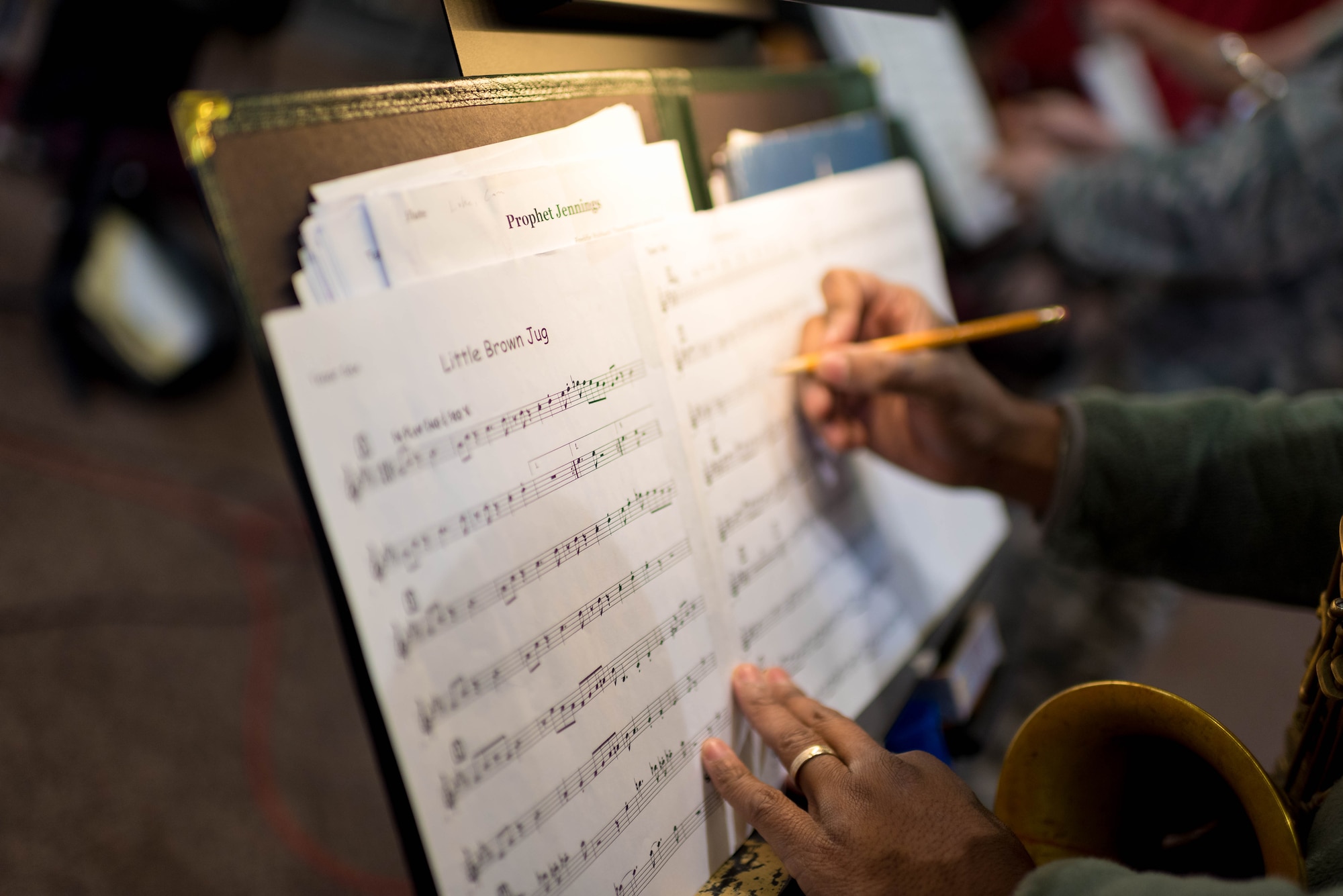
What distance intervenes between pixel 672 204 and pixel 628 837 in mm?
552

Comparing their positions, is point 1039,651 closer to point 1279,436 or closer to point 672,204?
point 1279,436

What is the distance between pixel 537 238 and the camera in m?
0.59

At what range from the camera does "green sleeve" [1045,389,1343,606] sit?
2.66ft

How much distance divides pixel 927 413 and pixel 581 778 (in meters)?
0.58

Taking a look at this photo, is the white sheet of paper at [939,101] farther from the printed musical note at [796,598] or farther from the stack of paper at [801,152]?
the printed musical note at [796,598]

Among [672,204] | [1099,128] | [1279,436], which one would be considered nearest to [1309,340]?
[1099,128]

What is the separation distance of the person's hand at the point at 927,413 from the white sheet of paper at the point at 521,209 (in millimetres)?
244

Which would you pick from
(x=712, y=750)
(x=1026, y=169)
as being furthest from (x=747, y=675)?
(x=1026, y=169)

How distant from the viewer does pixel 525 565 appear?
1.79 feet

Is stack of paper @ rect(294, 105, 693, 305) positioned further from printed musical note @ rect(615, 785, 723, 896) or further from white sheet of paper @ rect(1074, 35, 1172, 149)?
white sheet of paper @ rect(1074, 35, 1172, 149)

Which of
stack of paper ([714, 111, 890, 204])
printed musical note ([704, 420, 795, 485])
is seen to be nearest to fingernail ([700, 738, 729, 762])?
printed musical note ([704, 420, 795, 485])

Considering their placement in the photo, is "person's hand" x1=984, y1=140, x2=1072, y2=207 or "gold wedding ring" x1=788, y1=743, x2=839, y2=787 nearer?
"gold wedding ring" x1=788, y1=743, x2=839, y2=787

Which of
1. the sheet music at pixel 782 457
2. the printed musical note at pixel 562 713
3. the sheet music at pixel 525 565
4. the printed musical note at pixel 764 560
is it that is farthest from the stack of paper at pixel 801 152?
the printed musical note at pixel 562 713

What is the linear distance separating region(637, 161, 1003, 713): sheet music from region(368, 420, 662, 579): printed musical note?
0.07 m
